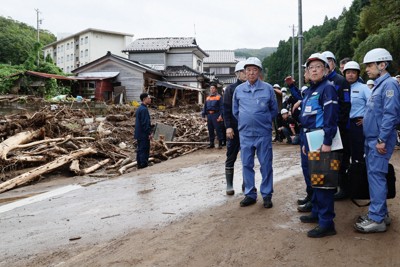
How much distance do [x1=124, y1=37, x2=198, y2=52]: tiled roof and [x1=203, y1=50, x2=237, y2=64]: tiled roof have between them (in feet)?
56.0

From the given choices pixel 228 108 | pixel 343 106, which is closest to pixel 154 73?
pixel 228 108

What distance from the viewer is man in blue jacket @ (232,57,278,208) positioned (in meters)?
4.55

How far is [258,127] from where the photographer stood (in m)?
4.55

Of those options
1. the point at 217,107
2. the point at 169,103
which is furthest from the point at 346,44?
the point at 217,107

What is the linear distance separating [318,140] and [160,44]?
3512 centimetres

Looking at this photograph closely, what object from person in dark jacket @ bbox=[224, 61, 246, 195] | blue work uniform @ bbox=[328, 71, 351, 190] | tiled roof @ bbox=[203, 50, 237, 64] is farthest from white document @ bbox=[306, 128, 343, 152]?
tiled roof @ bbox=[203, 50, 237, 64]

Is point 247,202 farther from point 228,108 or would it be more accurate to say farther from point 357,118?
point 357,118

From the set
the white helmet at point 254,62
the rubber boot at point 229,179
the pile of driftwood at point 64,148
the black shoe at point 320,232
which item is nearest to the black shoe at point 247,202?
the rubber boot at point 229,179

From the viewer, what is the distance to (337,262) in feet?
9.95

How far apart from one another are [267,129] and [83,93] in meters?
28.2

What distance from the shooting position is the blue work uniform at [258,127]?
4.55 metres

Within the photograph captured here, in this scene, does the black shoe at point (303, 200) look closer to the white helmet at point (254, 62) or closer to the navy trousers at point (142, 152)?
the white helmet at point (254, 62)

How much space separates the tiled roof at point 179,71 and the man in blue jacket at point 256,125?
29.8 metres

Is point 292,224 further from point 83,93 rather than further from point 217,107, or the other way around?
point 83,93
